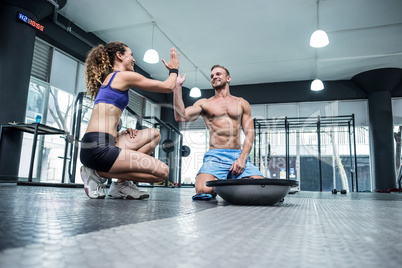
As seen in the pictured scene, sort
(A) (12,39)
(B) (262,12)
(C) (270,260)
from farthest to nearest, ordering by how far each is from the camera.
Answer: (B) (262,12) < (A) (12,39) < (C) (270,260)

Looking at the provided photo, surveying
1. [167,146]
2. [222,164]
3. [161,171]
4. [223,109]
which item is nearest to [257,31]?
[167,146]

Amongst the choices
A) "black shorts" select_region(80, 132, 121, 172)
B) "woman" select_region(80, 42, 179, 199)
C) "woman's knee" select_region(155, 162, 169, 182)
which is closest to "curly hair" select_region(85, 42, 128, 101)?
"woman" select_region(80, 42, 179, 199)

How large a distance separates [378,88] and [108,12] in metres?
5.66

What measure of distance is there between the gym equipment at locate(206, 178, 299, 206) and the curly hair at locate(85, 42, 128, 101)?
2.81 ft

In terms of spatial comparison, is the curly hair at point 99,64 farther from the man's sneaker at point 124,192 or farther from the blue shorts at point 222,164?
the blue shorts at point 222,164

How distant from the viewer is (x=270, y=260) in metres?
0.37

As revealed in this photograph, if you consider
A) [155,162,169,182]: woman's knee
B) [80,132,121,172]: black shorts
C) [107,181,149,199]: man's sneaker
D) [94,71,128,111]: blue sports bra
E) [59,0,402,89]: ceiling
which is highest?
[59,0,402,89]: ceiling

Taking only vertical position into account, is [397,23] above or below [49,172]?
above

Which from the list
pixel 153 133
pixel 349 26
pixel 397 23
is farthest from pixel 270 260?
pixel 397 23

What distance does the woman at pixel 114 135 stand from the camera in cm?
146

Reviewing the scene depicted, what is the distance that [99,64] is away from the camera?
5.42ft

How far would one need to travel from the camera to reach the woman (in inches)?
57.3

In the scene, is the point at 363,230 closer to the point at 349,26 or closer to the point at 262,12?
the point at 262,12

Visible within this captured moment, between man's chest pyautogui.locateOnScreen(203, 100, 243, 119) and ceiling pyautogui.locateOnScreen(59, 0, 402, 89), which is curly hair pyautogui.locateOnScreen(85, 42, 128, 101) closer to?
man's chest pyautogui.locateOnScreen(203, 100, 243, 119)
